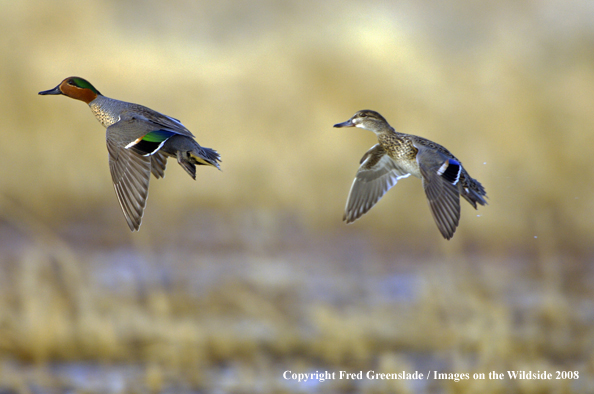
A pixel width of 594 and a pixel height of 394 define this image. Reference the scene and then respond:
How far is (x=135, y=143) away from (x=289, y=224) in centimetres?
1908

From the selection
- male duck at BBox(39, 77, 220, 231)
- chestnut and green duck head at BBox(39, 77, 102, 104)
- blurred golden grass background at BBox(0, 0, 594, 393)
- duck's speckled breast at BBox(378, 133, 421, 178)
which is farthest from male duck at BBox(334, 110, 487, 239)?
blurred golden grass background at BBox(0, 0, 594, 393)

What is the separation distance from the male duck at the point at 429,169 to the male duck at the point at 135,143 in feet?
1.65

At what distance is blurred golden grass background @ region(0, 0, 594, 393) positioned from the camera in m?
13.5

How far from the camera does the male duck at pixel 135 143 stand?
99.1 inches

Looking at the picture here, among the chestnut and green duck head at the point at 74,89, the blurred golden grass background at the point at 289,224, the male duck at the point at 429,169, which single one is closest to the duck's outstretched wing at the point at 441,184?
the male duck at the point at 429,169

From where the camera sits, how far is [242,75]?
18203 millimetres

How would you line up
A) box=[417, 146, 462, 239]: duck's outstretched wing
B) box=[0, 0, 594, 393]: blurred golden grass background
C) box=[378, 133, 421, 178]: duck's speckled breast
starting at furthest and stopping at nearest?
box=[0, 0, 594, 393]: blurred golden grass background
box=[378, 133, 421, 178]: duck's speckled breast
box=[417, 146, 462, 239]: duck's outstretched wing

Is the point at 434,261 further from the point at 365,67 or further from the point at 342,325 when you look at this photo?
Answer: the point at 342,325

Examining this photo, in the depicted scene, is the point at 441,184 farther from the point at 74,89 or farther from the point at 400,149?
the point at 74,89

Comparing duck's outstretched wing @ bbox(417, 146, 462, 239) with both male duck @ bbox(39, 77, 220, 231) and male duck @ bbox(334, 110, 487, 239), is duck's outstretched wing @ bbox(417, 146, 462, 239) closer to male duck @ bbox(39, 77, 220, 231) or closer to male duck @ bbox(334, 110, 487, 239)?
male duck @ bbox(334, 110, 487, 239)

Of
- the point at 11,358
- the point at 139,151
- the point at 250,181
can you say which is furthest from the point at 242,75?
the point at 139,151

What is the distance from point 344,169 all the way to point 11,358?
26.9 ft

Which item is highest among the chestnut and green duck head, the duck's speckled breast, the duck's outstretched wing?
the duck's speckled breast

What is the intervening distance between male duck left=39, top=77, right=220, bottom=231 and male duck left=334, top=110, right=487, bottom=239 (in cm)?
50
